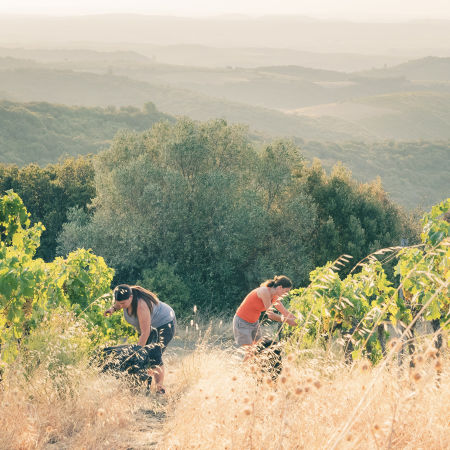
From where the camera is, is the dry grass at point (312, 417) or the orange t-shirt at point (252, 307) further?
the orange t-shirt at point (252, 307)

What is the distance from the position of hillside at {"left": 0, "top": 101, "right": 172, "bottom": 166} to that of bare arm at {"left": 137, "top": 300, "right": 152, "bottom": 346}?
165 feet

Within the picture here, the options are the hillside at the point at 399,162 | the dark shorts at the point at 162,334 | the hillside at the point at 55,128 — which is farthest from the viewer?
the hillside at the point at 399,162

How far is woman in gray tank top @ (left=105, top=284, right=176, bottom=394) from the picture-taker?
19.0 feet

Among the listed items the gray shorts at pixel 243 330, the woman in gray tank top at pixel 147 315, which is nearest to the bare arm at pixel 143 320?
the woman in gray tank top at pixel 147 315

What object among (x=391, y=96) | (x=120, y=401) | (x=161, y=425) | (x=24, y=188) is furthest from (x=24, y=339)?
(x=391, y=96)

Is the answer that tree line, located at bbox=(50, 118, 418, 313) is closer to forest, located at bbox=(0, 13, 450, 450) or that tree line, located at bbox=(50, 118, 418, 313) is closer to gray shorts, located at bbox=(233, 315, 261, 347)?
forest, located at bbox=(0, 13, 450, 450)

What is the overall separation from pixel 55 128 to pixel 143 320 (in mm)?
71139

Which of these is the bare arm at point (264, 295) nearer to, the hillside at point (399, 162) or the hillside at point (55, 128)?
the hillside at point (55, 128)

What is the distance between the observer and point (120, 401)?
16.0 feet

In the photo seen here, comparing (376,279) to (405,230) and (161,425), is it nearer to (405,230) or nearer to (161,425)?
(161,425)

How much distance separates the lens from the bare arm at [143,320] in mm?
5883

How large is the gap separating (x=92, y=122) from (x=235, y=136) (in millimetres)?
62338

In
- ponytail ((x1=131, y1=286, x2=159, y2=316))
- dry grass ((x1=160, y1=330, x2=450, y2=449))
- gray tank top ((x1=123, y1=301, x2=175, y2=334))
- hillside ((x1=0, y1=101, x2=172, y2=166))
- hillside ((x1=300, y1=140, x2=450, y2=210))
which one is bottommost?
hillside ((x1=300, y1=140, x2=450, y2=210))

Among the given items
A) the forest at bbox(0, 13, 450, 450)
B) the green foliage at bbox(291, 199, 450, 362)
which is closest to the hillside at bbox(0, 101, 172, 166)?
the forest at bbox(0, 13, 450, 450)
